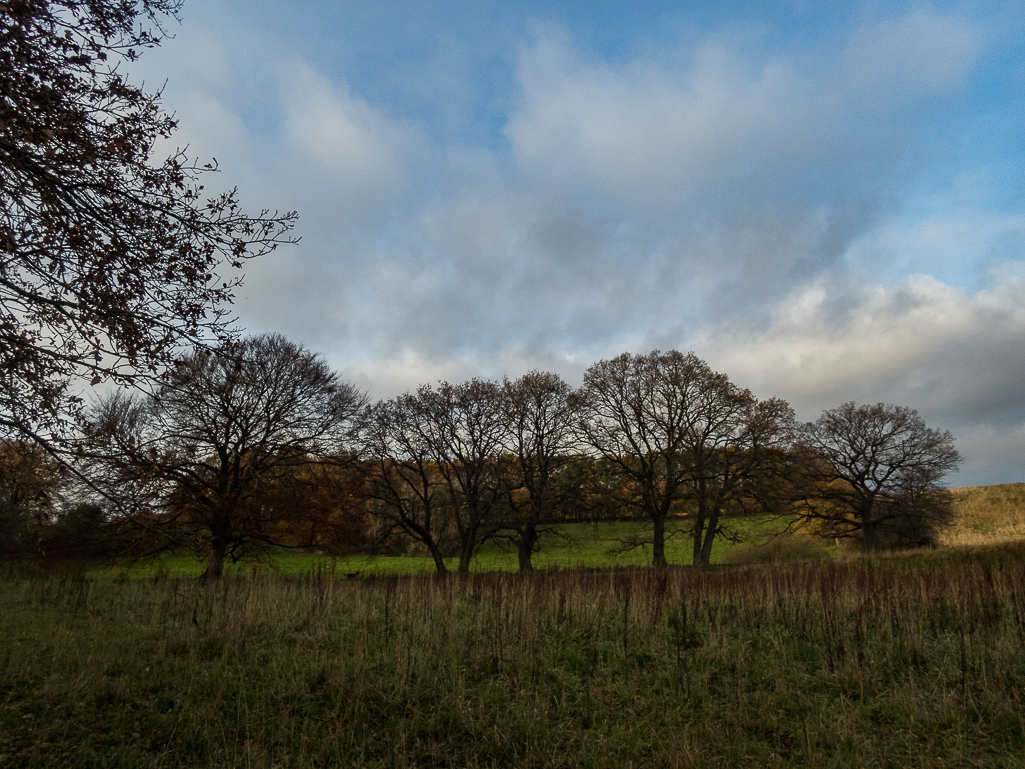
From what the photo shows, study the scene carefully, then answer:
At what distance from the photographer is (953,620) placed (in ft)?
23.8

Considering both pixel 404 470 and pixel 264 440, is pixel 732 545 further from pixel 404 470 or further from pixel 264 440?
pixel 264 440

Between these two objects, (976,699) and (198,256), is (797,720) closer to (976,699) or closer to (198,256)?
→ (976,699)

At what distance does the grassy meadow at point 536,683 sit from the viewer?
14.3 feet

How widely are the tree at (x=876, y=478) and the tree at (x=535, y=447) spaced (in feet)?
48.3

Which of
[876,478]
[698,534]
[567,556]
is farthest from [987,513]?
[567,556]

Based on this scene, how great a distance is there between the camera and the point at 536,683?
5.80m

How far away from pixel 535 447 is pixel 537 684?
73.7ft

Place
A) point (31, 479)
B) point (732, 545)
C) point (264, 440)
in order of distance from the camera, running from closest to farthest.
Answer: point (31, 479), point (264, 440), point (732, 545)

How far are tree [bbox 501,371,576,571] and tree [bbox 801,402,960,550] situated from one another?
14.7 meters

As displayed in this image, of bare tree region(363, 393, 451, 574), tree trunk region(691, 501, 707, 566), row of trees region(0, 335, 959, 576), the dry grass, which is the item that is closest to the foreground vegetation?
row of trees region(0, 335, 959, 576)

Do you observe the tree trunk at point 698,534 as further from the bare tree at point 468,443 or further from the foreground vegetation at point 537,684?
the foreground vegetation at point 537,684

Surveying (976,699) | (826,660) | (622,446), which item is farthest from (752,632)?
(622,446)

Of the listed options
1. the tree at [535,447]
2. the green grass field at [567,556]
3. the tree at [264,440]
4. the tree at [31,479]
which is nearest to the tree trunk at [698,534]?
the green grass field at [567,556]

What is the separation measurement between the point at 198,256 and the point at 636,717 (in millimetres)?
5965
